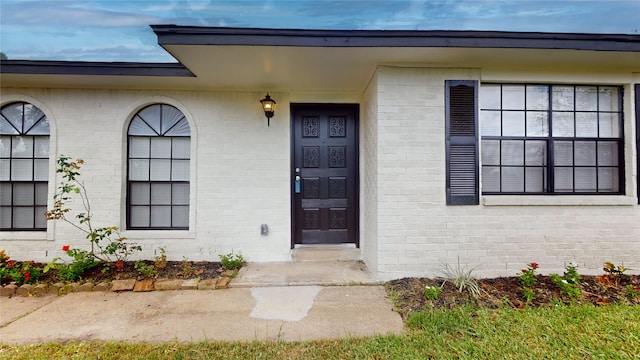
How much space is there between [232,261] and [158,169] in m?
1.86

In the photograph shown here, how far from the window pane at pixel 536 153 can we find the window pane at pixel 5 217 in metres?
7.45

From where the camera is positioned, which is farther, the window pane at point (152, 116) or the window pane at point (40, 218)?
the window pane at point (152, 116)

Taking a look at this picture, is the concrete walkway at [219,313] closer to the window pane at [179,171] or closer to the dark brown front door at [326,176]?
the dark brown front door at [326,176]

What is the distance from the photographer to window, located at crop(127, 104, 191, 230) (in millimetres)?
4215

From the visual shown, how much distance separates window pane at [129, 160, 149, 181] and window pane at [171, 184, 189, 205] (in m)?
0.47

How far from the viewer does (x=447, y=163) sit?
343 centimetres

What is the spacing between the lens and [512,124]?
11.9 ft

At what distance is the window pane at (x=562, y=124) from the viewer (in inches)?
144

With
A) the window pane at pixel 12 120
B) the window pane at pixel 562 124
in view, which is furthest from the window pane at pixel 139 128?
the window pane at pixel 562 124

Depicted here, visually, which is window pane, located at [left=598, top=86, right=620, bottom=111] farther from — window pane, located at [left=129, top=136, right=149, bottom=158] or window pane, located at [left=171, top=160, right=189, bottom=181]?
window pane, located at [left=129, top=136, right=149, bottom=158]

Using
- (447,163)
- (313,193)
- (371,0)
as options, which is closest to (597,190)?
(447,163)

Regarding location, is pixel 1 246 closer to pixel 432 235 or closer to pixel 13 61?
pixel 13 61

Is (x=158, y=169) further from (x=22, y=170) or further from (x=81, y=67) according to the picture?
(x=22, y=170)

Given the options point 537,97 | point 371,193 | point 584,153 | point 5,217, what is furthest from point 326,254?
point 5,217
